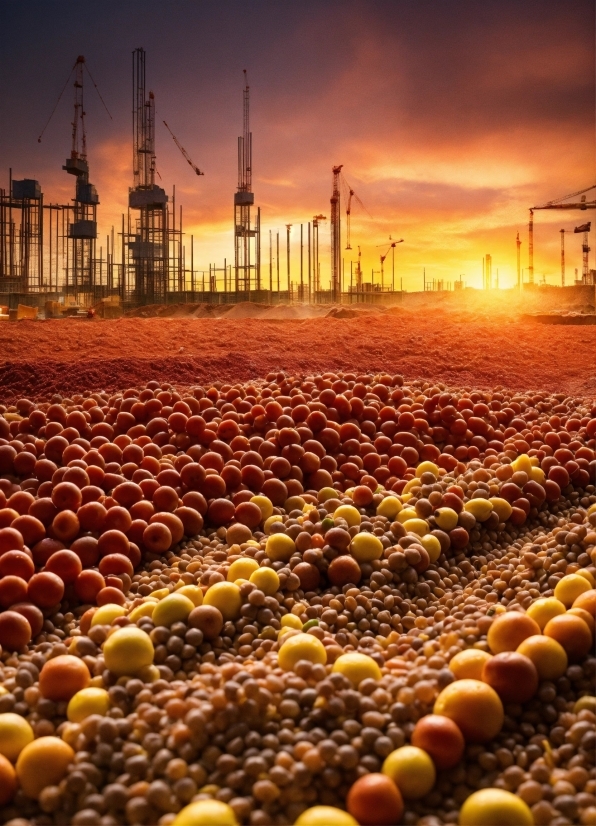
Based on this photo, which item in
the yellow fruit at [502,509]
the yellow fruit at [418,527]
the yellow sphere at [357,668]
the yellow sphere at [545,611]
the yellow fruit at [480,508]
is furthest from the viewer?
the yellow fruit at [502,509]

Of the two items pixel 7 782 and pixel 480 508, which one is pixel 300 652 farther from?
pixel 480 508

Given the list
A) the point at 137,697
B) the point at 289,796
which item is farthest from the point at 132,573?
the point at 289,796

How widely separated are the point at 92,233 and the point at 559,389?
3274 cm

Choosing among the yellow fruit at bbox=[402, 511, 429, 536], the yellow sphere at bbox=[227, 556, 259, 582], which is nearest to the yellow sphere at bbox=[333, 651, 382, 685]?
the yellow sphere at bbox=[227, 556, 259, 582]

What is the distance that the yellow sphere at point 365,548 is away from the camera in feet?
9.95

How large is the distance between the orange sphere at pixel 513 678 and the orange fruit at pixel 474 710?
56mm

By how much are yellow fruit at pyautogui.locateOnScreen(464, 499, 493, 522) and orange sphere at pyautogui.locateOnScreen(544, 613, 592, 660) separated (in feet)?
4.83

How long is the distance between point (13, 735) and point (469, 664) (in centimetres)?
128

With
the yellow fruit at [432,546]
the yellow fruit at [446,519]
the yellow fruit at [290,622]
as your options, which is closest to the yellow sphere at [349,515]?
the yellow fruit at [432,546]

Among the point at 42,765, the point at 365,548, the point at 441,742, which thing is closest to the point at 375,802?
the point at 441,742

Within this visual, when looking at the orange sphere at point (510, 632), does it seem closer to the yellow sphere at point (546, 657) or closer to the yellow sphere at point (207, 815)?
the yellow sphere at point (546, 657)

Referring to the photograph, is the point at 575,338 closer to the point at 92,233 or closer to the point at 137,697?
the point at 137,697

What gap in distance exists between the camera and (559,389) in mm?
8750

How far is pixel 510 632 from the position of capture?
Result: 213cm
